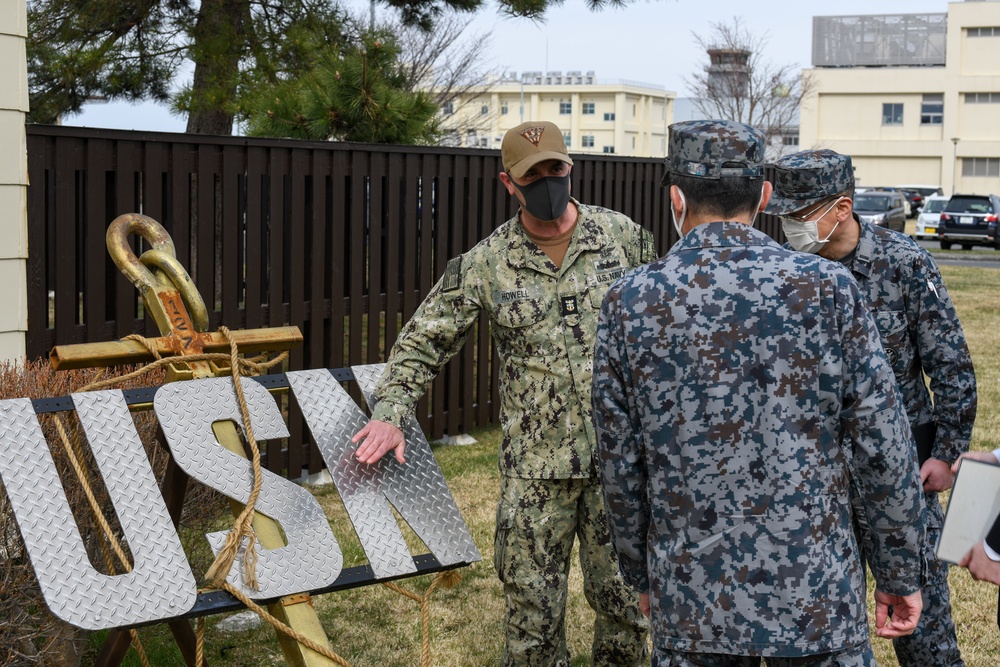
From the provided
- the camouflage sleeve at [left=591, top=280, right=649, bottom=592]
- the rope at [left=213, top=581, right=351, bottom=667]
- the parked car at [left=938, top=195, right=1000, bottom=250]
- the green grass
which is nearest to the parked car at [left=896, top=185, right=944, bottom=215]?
the parked car at [left=938, top=195, right=1000, bottom=250]

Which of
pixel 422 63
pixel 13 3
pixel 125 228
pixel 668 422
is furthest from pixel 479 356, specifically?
pixel 422 63

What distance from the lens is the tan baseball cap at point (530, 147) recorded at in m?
3.39

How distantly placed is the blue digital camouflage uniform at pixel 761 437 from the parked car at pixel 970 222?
31100 millimetres

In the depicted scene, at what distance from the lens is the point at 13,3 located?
4863 millimetres

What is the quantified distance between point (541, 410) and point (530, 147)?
803 millimetres

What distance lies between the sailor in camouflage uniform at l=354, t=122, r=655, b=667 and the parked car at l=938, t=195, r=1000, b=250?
1187 inches

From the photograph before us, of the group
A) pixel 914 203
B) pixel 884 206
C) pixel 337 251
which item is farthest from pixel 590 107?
pixel 337 251

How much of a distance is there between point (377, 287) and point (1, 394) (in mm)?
3913

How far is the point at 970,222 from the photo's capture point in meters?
30.8

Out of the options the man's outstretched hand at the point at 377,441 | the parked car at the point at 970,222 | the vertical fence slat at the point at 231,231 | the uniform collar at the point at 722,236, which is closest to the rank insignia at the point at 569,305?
the man's outstretched hand at the point at 377,441

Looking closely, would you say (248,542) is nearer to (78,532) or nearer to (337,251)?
(78,532)

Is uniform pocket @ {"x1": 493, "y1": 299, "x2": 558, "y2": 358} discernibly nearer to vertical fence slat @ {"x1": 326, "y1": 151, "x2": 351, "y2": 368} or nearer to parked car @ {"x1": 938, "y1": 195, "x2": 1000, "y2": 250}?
vertical fence slat @ {"x1": 326, "y1": 151, "x2": 351, "y2": 368}

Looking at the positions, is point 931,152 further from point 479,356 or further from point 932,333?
point 932,333

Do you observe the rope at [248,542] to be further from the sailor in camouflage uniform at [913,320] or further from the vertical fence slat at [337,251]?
Answer: the vertical fence slat at [337,251]
